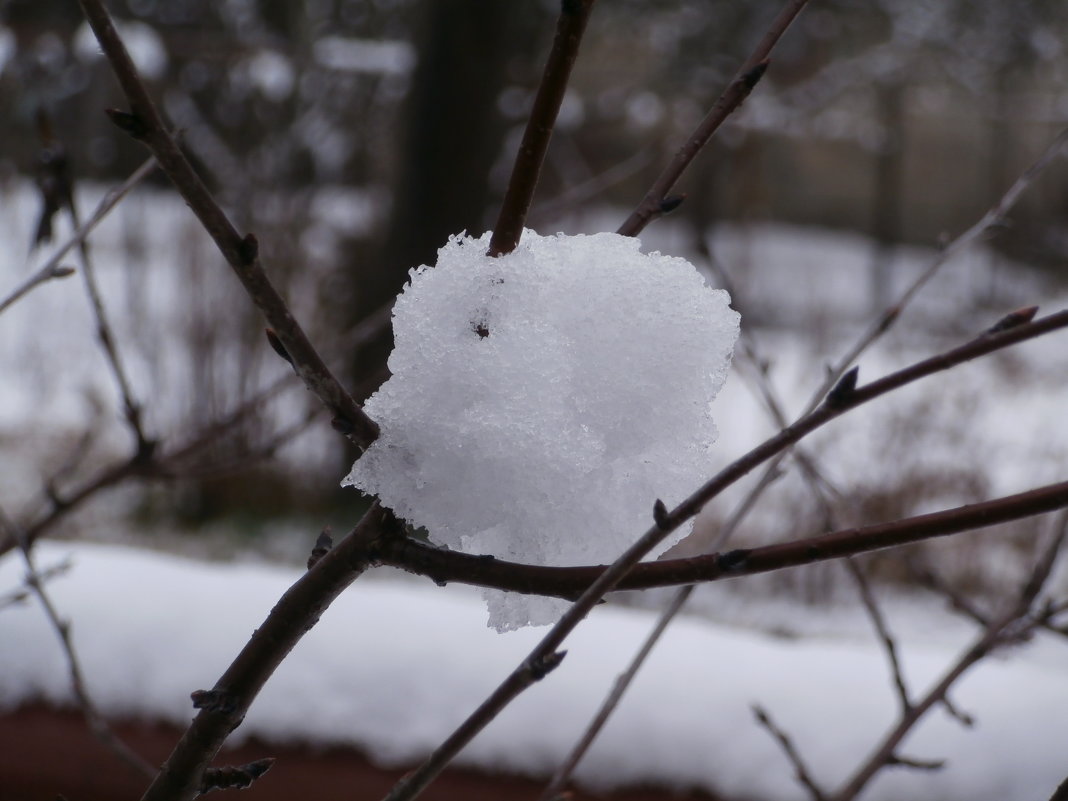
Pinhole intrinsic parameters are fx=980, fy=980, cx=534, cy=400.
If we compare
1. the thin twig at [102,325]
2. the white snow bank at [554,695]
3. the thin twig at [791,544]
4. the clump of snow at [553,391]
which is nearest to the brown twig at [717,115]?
the clump of snow at [553,391]

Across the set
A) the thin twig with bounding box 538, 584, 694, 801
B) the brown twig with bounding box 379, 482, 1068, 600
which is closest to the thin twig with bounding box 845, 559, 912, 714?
the thin twig with bounding box 538, 584, 694, 801

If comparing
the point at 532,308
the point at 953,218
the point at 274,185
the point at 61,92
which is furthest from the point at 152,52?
the point at 953,218

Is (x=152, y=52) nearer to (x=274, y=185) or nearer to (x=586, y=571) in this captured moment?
(x=274, y=185)

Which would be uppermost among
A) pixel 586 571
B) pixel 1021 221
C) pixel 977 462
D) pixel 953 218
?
pixel 953 218

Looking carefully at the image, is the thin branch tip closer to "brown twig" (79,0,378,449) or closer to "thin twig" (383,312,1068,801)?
"brown twig" (79,0,378,449)

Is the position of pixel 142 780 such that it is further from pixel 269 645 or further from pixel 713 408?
pixel 713 408

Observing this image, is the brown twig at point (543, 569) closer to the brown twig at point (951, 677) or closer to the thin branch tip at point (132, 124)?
the thin branch tip at point (132, 124)
